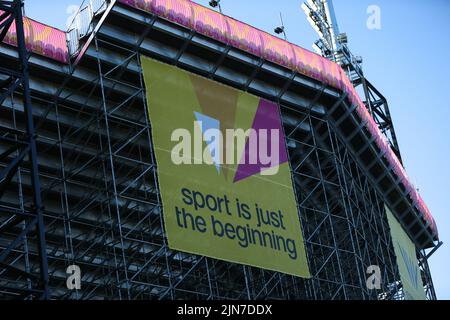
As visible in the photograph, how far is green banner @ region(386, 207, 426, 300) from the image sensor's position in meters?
40.0

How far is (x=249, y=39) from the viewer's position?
32.7 m

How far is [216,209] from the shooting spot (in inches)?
1152

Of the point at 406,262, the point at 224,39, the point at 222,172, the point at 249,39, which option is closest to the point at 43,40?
the point at 224,39

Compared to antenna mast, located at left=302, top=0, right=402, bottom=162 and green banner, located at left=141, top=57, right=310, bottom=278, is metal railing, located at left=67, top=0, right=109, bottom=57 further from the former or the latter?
antenna mast, located at left=302, top=0, right=402, bottom=162

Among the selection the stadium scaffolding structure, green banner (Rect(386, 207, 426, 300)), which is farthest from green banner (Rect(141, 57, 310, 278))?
green banner (Rect(386, 207, 426, 300))

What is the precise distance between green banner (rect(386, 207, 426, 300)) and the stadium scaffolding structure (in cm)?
337

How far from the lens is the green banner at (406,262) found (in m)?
40.0

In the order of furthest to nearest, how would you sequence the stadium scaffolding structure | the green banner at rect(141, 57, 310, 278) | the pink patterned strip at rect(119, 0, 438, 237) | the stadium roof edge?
the pink patterned strip at rect(119, 0, 438, 237), the stadium scaffolding structure, the stadium roof edge, the green banner at rect(141, 57, 310, 278)

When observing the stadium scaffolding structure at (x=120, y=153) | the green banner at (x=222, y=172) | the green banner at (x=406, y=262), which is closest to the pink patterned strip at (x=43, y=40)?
the stadium scaffolding structure at (x=120, y=153)

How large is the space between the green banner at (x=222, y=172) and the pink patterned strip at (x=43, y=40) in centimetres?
275
